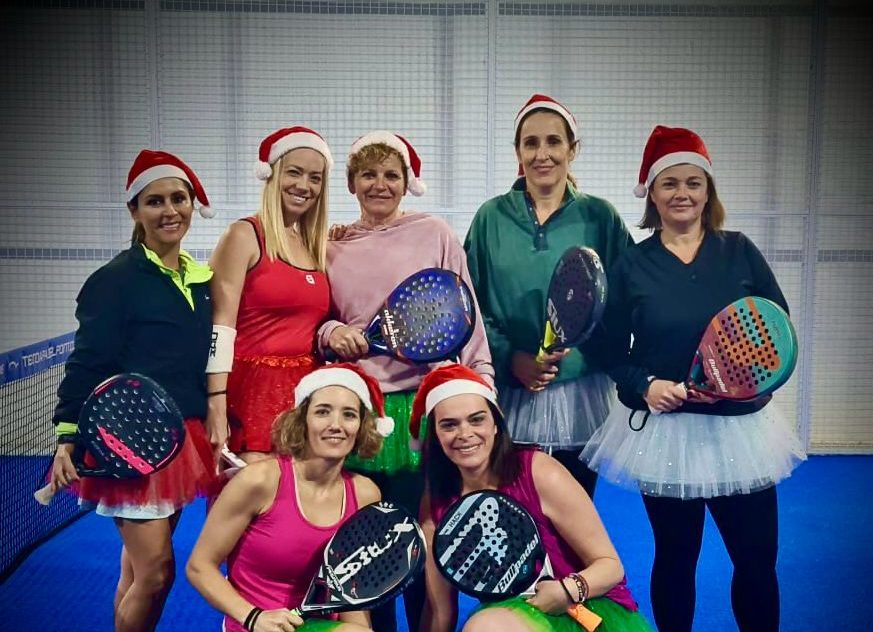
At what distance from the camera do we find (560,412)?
9.55 ft

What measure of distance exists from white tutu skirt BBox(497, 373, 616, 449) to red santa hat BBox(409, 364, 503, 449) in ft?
1.29

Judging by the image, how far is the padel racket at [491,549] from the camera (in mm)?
2260

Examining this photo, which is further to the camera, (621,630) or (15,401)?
(15,401)

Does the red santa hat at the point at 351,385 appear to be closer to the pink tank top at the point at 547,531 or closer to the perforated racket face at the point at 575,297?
the pink tank top at the point at 547,531

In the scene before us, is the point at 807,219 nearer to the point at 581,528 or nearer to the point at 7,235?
the point at 581,528

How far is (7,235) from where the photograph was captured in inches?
157

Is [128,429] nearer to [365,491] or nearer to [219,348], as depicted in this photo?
[219,348]

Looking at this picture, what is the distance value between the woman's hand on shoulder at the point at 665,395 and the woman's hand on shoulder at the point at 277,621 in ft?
4.00

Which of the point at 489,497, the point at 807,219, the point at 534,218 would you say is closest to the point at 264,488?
the point at 489,497

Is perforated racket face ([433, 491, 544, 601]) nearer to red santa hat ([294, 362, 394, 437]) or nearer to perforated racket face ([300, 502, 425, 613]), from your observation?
perforated racket face ([300, 502, 425, 613])

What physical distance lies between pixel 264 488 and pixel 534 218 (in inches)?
48.2

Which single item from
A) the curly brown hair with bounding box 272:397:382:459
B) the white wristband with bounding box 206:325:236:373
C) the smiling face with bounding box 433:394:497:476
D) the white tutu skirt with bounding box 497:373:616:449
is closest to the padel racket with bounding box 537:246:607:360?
Result: the white tutu skirt with bounding box 497:373:616:449

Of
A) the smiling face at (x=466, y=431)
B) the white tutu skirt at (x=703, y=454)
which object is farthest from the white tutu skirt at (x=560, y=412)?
the smiling face at (x=466, y=431)

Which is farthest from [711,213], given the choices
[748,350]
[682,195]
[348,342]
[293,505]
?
[293,505]
